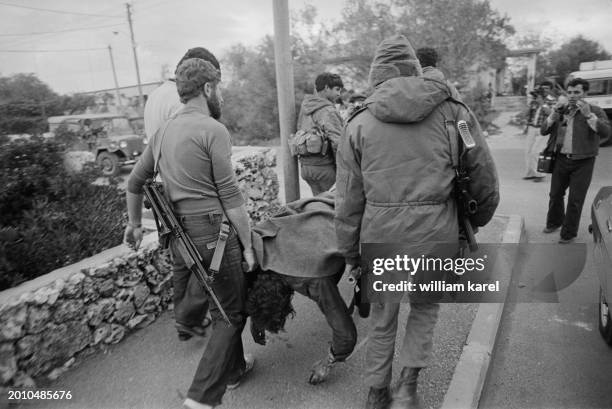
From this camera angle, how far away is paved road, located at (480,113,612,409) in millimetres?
2562

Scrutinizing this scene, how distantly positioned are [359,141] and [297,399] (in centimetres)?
152

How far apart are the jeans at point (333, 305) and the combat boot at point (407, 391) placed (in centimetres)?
35

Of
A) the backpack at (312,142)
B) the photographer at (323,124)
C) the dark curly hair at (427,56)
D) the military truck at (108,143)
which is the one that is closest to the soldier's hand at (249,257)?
the backpack at (312,142)

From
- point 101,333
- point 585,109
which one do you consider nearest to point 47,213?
point 101,333

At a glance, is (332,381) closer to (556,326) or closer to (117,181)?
(556,326)

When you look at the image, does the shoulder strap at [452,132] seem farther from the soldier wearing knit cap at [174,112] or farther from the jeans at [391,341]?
the soldier wearing knit cap at [174,112]

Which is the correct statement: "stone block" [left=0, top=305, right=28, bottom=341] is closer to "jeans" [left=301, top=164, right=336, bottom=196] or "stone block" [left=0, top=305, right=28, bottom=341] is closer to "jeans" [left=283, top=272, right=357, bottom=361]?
"jeans" [left=283, top=272, right=357, bottom=361]

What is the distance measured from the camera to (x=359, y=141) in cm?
212

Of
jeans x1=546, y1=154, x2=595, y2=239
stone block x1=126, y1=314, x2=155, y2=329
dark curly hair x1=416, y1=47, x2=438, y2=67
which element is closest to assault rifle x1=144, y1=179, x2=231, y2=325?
stone block x1=126, y1=314, x2=155, y2=329

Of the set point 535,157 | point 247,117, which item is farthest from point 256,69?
point 535,157

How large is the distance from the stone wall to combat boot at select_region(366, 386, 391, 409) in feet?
6.19

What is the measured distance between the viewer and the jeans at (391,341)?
7.43 ft

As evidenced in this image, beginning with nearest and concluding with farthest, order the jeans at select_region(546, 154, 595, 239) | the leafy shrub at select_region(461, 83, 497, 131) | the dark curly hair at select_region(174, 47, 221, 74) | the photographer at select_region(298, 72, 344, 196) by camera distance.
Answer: the dark curly hair at select_region(174, 47, 221, 74)
the photographer at select_region(298, 72, 344, 196)
the jeans at select_region(546, 154, 595, 239)
the leafy shrub at select_region(461, 83, 497, 131)

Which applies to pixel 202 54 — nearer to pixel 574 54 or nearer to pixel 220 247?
pixel 220 247
